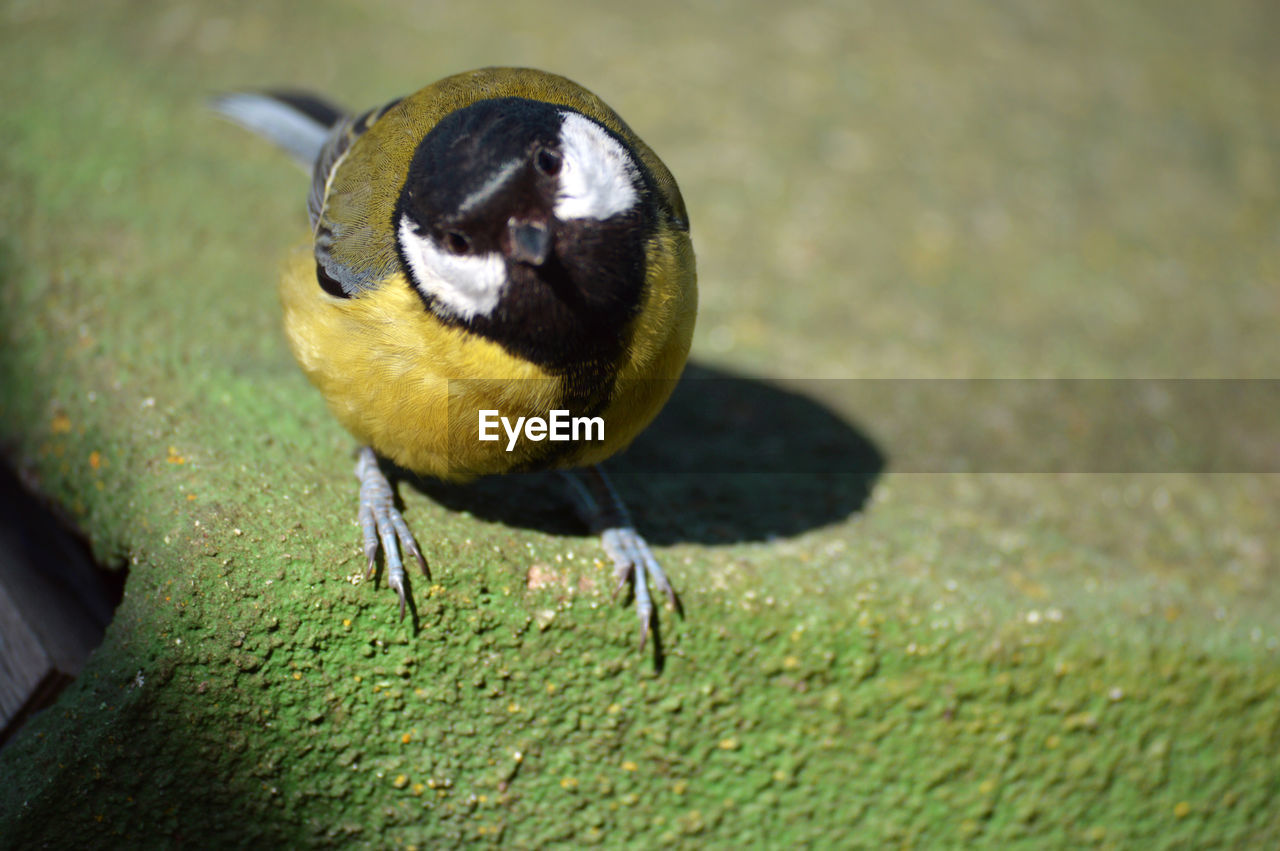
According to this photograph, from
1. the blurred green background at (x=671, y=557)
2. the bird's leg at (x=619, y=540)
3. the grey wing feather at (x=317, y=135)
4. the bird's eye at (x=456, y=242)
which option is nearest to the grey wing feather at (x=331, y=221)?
the grey wing feather at (x=317, y=135)

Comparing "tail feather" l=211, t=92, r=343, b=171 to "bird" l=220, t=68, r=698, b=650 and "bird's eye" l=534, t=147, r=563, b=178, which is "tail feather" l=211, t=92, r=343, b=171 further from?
"bird's eye" l=534, t=147, r=563, b=178

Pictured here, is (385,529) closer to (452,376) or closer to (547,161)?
(452,376)

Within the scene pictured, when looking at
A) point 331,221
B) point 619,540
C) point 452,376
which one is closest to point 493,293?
point 452,376

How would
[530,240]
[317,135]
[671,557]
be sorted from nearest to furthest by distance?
[530,240] → [671,557] → [317,135]

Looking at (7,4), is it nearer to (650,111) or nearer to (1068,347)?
(650,111)

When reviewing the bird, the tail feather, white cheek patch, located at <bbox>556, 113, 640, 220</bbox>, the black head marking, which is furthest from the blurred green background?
white cheek patch, located at <bbox>556, 113, 640, 220</bbox>
